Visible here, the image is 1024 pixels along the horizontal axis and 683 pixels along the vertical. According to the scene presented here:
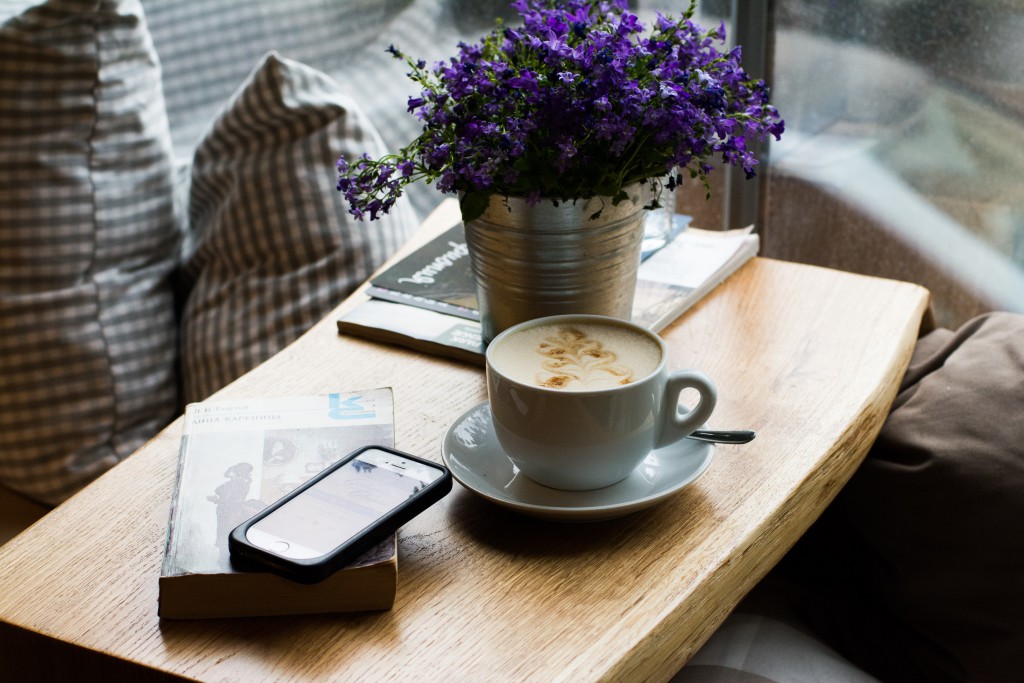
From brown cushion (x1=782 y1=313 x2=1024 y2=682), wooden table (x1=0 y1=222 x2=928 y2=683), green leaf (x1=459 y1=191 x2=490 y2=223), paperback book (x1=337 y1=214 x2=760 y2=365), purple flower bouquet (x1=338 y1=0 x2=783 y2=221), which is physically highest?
purple flower bouquet (x1=338 y1=0 x2=783 y2=221)

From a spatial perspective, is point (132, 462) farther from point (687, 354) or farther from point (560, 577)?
point (687, 354)

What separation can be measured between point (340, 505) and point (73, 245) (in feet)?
2.58

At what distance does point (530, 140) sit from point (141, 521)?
1.36 feet

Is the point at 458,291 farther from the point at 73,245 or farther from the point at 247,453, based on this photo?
the point at 73,245

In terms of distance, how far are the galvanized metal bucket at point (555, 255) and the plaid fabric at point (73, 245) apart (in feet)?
2.06

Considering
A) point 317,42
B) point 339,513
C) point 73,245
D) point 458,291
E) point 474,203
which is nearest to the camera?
point 339,513

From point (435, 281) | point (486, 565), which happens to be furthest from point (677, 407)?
point (435, 281)

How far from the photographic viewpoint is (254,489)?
2.39 feet

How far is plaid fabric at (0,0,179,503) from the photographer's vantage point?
1.26m

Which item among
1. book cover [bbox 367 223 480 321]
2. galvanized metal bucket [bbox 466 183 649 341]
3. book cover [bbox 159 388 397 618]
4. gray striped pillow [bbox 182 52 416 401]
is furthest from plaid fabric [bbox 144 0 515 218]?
book cover [bbox 159 388 397 618]

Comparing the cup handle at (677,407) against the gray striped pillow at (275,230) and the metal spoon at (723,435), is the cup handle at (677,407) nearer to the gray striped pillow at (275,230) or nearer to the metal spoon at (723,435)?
the metal spoon at (723,435)

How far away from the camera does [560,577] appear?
0.69 meters

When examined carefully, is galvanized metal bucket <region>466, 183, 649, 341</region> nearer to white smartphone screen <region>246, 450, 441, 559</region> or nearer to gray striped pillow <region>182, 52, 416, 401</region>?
white smartphone screen <region>246, 450, 441, 559</region>

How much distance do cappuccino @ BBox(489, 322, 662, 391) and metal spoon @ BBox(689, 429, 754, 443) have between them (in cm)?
9
